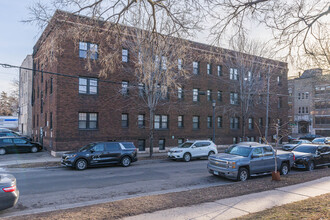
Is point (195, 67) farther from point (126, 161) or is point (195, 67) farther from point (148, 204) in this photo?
point (148, 204)

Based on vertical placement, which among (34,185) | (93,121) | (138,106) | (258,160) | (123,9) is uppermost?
(123,9)

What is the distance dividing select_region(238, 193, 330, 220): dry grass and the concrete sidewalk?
36 centimetres

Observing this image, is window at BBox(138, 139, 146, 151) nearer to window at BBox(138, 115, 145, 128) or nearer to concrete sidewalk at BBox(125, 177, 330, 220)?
window at BBox(138, 115, 145, 128)

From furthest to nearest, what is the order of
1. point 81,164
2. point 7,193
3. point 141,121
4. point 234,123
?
point 234,123
point 141,121
point 81,164
point 7,193

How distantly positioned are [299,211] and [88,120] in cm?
1871

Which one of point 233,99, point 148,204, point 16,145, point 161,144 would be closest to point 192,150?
point 161,144

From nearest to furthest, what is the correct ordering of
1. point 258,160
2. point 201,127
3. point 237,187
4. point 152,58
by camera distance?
1. point 237,187
2. point 258,160
3. point 152,58
4. point 201,127

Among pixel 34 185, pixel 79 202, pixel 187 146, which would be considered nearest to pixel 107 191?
pixel 79 202

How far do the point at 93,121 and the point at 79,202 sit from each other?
1468 centimetres

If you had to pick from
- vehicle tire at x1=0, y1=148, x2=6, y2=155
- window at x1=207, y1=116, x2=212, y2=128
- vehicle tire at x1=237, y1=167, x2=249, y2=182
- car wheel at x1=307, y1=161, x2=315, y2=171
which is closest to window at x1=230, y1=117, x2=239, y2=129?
window at x1=207, y1=116, x2=212, y2=128

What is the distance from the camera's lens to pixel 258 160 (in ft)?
40.2

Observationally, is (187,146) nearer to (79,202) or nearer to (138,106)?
(138,106)

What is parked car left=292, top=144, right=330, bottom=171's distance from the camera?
1520cm

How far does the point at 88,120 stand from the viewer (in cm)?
2209
